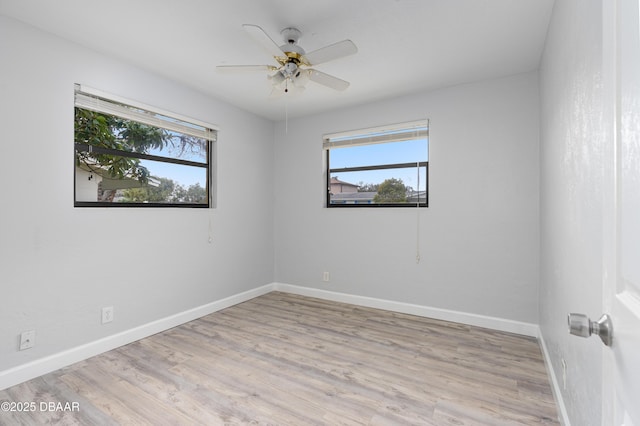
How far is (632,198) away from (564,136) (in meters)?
1.55

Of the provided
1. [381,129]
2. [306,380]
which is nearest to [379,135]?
[381,129]

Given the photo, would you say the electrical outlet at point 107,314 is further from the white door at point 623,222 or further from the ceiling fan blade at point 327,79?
the white door at point 623,222

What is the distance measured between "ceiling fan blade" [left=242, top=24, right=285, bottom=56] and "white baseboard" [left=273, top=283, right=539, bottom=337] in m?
2.91

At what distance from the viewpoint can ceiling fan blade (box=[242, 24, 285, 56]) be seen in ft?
5.87

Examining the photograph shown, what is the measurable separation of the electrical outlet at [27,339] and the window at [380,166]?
3.15 m

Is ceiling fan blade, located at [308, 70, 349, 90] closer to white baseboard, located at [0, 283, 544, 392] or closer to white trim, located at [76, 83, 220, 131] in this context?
white trim, located at [76, 83, 220, 131]

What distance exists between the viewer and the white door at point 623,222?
0.49 m

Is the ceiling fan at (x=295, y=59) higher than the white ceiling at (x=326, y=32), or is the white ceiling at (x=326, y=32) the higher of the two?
the white ceiling at (x=326, y=32)

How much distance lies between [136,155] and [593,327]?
3.36 metres

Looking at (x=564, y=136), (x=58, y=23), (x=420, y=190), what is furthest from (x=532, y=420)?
(x=58, y=23)

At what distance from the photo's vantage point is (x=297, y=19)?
214 cm

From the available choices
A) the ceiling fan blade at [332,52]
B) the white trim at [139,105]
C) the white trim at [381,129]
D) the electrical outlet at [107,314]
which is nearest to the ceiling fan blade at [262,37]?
the ceiling fan blade at [332,52]

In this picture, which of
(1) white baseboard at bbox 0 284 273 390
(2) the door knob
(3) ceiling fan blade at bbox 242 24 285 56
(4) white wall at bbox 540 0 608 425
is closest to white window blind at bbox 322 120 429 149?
(4) white wall at bbox 540 0 608 425

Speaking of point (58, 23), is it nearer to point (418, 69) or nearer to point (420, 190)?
point (418, 69)
